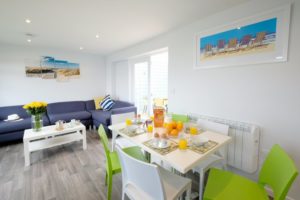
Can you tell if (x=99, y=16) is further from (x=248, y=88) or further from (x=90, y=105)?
(x=90, y=105)

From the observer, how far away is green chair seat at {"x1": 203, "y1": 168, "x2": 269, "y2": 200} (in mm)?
1150

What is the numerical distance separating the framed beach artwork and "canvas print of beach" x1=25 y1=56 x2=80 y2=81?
3805 mm

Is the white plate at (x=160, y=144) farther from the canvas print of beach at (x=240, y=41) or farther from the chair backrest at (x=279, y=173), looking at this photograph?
the canvas print of beach at (x=240, y=41)

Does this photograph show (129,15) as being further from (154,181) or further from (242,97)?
(154,181)

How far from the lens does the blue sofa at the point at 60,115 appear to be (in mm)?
3146

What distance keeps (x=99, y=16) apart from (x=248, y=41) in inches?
78.0

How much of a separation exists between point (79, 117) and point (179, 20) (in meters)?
3.28

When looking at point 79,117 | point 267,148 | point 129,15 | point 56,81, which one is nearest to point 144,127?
point 267,148

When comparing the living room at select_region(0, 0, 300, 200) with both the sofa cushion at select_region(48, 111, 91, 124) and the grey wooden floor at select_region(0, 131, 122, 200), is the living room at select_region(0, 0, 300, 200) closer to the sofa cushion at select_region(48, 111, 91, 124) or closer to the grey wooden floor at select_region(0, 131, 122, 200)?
the grey wooden floor at select_region(0, 131, 122, 200)

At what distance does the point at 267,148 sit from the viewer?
174 cm

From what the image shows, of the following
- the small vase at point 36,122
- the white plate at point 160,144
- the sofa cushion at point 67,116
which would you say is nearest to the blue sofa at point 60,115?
the sofa cushion at point 67,116

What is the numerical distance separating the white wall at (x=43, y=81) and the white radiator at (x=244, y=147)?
170 inches

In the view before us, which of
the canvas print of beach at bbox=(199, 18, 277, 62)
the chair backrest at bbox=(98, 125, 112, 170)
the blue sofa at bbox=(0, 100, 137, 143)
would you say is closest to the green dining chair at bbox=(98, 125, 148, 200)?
the chair backrest at bbox=(98, 125, 112, 170)

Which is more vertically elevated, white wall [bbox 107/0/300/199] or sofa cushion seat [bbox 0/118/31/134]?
white wall [bbox 107/0/300/199]
